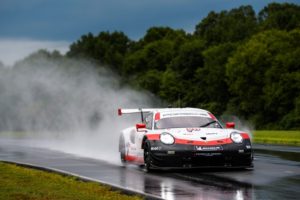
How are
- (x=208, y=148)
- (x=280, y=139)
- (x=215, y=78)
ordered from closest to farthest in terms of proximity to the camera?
(x=208, y=148)
(x=280, y=139)
(x=215, y=78)

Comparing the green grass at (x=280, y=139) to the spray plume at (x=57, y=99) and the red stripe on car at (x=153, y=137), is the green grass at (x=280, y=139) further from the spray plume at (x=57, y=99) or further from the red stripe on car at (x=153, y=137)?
the red stripe on car at (x=153, y=137)

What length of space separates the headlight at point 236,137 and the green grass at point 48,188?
343 cm

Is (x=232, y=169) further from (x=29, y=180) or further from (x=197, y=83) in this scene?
(x=197, y=83)

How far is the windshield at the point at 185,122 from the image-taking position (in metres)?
17.3

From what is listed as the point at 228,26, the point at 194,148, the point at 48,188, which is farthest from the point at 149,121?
the point at 228,26

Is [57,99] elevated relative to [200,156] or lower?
elevated

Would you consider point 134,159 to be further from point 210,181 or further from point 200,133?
point 210,181

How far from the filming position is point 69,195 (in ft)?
37.1

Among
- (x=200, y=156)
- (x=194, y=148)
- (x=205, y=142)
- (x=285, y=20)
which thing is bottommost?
(x=200, y=156)

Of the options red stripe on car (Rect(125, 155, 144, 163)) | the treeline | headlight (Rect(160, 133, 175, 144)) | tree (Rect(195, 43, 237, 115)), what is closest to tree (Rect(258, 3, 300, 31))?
the treeline

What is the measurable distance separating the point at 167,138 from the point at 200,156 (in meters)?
0.84

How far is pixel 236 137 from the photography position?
1616cm

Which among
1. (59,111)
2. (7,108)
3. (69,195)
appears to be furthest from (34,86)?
(69,195)

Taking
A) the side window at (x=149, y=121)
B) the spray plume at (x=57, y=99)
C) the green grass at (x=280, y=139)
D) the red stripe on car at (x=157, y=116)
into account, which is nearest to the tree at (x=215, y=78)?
the spray plume at (x=57, y=99)
